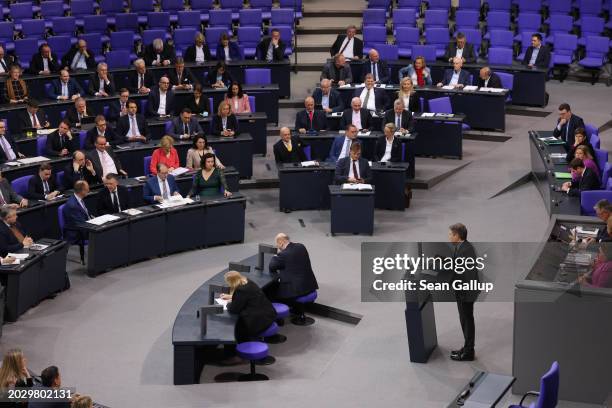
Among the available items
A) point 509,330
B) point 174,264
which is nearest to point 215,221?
point 174,264

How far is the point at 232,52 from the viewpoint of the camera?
21297mm

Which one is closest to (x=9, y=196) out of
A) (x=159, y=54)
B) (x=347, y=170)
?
(x=347, y=170)

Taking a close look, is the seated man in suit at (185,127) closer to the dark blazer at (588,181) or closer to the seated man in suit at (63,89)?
the seated man in suit at (63,89)

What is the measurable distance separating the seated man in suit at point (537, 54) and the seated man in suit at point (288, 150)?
589cm

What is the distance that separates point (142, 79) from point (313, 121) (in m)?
3.69

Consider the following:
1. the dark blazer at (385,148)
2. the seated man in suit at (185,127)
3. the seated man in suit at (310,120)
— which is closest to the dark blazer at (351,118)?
the seated man in suit at (310,120)

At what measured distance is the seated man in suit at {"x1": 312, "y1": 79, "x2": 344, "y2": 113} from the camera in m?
18.8

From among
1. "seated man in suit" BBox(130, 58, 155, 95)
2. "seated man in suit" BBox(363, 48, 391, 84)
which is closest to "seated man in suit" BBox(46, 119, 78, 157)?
"seated man in suit" BBox(130, 58, 155, 95)

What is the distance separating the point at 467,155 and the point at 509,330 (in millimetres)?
7211

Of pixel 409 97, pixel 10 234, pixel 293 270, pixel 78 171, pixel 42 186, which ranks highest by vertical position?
pixel 409 97

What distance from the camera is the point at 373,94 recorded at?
749 inches

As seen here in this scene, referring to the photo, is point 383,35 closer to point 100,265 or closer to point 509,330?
point 100,265

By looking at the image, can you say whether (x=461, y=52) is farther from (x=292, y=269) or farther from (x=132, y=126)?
(x=292, y=269)

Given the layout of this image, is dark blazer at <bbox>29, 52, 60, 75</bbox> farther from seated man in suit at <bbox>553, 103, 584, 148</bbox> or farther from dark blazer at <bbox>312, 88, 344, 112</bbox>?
seated man in suit at <bbox>553, 103, 584, 148</bbox>
